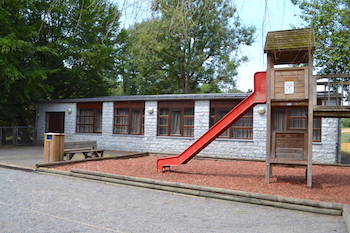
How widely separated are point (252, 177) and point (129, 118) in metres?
10.2

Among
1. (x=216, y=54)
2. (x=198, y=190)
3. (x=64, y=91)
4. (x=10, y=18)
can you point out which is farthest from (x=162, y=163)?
(x=216, y=54)

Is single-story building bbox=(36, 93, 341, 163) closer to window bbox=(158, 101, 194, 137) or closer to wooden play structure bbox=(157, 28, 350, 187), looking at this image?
window bbox=(158, 101, 194, 137)

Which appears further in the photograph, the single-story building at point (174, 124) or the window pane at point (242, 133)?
the window pane at point (242, 133)

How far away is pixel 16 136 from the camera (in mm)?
21125

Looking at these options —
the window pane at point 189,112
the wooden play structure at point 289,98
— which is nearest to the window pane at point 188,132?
the window pane at point 189,112

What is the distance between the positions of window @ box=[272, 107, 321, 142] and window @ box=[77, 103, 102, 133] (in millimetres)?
10174

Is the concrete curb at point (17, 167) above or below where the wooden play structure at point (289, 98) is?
below

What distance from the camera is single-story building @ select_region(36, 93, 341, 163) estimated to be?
14992 millimetres

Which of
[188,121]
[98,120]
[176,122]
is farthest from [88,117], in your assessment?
[188,121]

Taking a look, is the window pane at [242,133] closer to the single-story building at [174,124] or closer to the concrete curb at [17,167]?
the single-story building at [174,124]

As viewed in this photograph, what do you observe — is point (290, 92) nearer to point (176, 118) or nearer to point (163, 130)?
point (176, 118)

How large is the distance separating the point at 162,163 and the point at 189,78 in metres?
22.9

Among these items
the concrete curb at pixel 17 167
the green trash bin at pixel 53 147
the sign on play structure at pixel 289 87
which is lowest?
the concrete curb at pixel 17 167

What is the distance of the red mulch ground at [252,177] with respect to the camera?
7840mm
